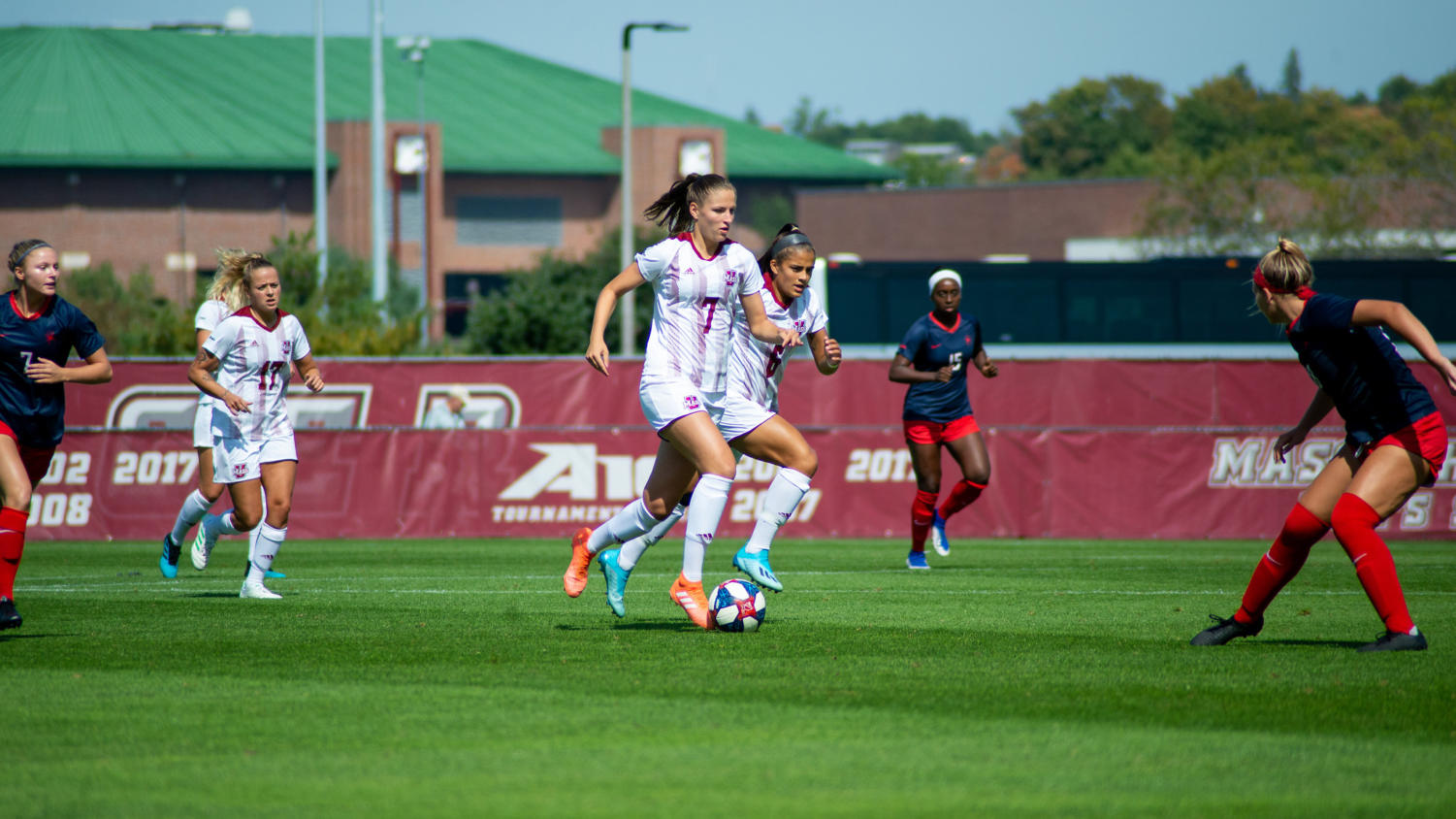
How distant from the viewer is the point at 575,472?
19.9m

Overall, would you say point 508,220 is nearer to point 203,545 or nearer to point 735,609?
point 203,545

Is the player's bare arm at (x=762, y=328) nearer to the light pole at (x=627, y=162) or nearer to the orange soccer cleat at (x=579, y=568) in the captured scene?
the orange soccer cleat at (x=579, y=568)

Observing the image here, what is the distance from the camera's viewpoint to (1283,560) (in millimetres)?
7887

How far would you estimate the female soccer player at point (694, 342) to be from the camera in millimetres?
8477

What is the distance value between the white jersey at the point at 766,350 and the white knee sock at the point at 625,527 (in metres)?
0.99

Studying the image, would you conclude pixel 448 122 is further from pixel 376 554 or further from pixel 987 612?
pixel 987 612

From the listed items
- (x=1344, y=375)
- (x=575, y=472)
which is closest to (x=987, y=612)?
(x=1344, y=375)

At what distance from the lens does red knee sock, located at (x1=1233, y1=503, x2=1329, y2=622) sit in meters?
7.76

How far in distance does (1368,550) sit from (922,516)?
6731 mm

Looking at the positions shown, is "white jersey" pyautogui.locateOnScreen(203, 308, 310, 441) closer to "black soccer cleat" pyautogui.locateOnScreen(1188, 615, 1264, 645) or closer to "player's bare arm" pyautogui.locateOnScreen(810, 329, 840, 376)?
"player's bare arm" pyautogui.locateOnScreen(810, 329, 840, 376)

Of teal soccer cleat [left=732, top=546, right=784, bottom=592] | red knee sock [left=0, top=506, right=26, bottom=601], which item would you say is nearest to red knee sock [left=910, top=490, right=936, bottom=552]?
teal soccer cleat [left=732, top=546, right=784, bottom=592]

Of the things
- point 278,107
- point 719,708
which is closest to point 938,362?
point 719,708

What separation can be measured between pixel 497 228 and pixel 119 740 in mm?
74803

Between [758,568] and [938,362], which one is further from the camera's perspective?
[938,362]
